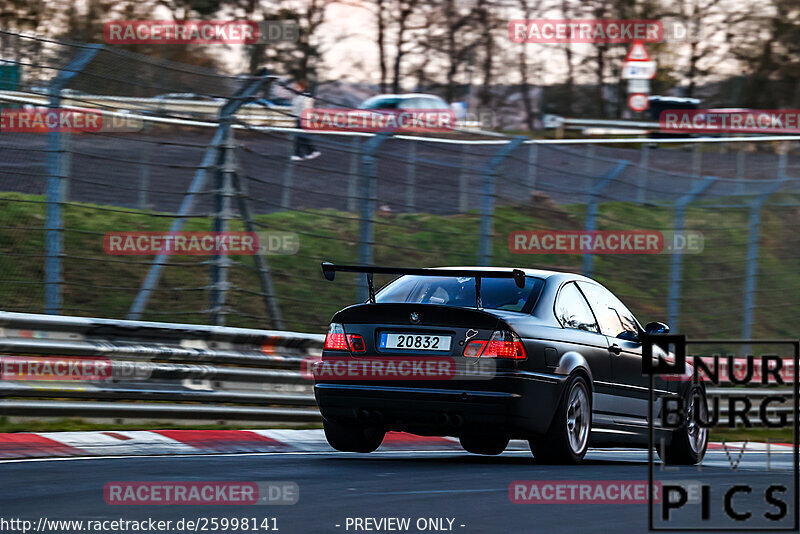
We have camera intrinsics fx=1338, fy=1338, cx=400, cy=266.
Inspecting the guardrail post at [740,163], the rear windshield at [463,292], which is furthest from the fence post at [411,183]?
the guardrail post at [740,163]

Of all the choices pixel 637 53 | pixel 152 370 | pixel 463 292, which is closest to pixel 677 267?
pixel 463 292

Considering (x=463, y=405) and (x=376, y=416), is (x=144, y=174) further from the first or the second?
(x=463, y=405)

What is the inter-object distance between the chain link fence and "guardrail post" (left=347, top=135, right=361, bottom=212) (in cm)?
3

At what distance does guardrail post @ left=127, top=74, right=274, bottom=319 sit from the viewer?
1105 cm

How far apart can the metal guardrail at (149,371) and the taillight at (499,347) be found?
301 cm

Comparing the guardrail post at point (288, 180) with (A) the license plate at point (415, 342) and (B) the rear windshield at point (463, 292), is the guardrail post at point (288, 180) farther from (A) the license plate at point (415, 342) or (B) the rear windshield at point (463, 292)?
(A) the license plate at point (415, 342)

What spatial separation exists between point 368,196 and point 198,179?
1671mm

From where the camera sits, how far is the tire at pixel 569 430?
28.0 feet

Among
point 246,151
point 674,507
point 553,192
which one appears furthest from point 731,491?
point 553,192

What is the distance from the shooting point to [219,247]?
36.9 feet

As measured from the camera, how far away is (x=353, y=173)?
12492 mm

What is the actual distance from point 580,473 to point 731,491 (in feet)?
3.77

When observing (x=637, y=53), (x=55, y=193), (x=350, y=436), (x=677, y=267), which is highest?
(x=637, y=53)

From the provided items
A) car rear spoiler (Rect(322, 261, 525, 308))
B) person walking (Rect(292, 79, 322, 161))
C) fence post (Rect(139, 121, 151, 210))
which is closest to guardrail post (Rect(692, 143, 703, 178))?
person walking (Rect(292, 79, 322, 161))
